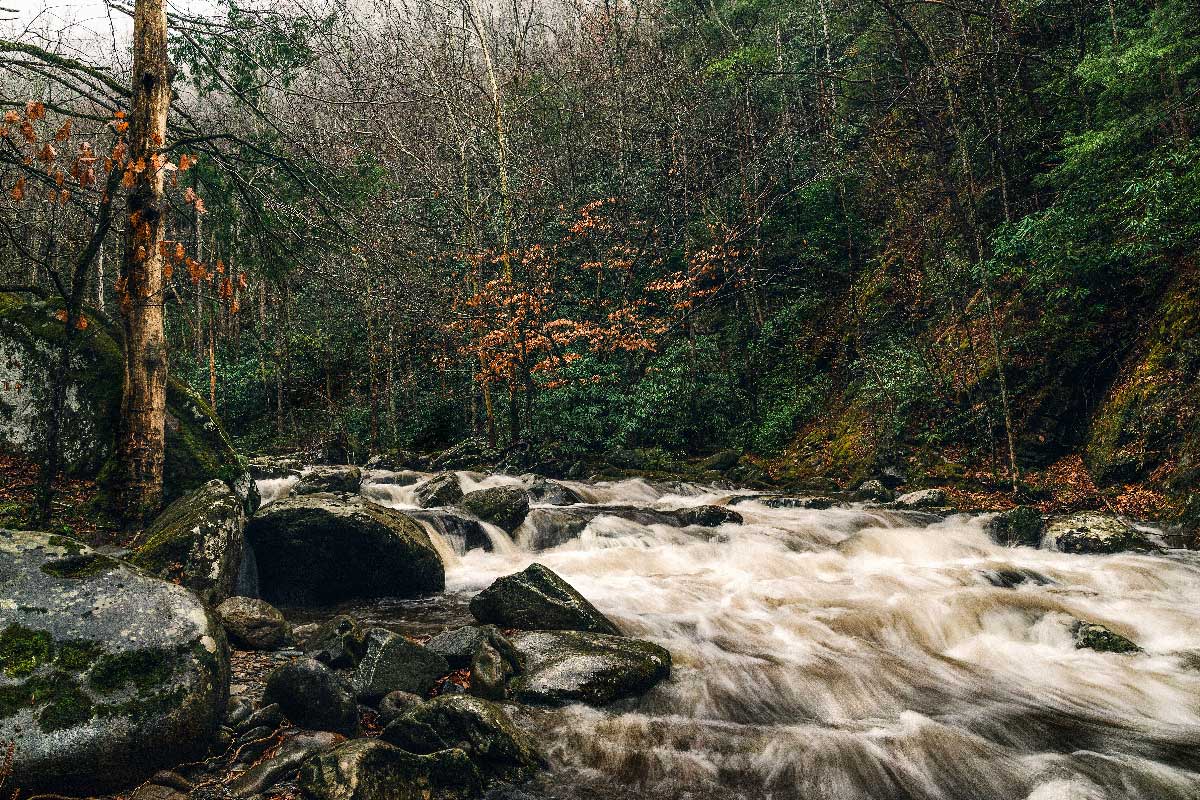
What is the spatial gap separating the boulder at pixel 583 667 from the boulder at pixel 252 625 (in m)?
2.04

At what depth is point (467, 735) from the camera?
394 cm

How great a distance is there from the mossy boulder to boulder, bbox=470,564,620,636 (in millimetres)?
3474

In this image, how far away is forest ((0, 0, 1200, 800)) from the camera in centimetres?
455

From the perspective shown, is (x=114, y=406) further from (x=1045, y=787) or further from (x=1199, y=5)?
(x=1199, y=5)

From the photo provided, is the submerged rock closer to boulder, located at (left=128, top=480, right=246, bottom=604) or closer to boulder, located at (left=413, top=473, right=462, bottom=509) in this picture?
boulder, located at (left=128, top=480, right=246, bottom=604)

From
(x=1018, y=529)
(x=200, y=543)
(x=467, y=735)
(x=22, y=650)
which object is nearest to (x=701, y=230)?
(x=1018, y=529)

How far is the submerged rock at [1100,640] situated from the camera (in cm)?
600

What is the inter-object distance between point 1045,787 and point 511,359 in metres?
14.6

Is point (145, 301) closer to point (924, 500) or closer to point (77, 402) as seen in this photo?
point (77, 402)

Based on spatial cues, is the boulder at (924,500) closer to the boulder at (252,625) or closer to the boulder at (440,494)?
the boulder at (440,494)

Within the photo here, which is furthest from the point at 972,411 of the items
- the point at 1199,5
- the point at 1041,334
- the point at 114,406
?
the point at 114,406

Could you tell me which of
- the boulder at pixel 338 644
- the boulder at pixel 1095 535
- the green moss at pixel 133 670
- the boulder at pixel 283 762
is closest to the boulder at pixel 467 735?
the boulder at pixel 283 762

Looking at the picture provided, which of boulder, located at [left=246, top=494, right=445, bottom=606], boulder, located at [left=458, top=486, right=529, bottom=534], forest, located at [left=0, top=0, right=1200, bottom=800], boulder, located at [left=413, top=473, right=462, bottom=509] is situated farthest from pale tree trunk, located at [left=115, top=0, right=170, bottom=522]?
boulder, located at [left=413, top=473, right=462, bottom=509]

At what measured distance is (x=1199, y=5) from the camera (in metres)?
9.02
